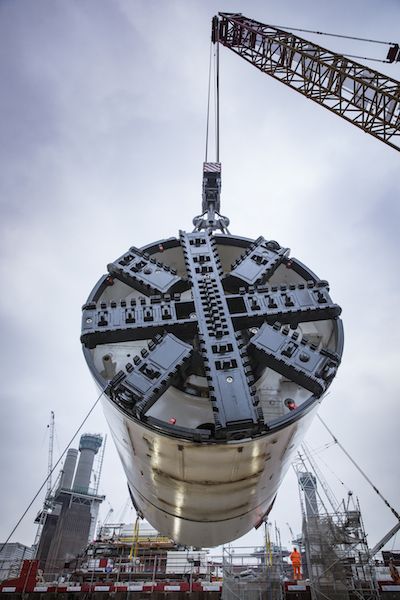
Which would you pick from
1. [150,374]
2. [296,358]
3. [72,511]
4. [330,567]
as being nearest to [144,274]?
[150,374]

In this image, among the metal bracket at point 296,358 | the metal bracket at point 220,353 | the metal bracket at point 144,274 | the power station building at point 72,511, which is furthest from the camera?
the power station building at point 72,511

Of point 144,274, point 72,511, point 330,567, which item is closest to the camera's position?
point 144,274

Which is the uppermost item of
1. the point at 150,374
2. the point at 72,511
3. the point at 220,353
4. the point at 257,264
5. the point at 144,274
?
the point at 72,511

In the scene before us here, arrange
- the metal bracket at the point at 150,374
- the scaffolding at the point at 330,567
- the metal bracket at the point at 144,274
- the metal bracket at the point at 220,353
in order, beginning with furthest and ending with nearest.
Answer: the scaffolding at the point at 330,567, the metal bracket at the point at 144,274, the metal bracket at the point at 150,374, the metal bracket at the point at 220,353

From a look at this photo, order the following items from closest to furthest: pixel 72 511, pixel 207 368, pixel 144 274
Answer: pixel 207 368 → pixel 144 274 → pixel 72 511

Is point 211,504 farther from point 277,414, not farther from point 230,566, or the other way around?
point 230,566

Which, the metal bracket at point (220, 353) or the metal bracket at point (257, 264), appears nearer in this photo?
the metal bracket at point (220, 353)

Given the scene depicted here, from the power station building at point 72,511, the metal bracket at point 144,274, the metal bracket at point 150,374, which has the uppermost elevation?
the power station building at point 72,511

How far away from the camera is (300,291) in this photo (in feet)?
15.1

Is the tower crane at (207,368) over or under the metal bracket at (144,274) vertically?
under

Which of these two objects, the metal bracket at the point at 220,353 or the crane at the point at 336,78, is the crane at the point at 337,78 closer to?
the crane at the point at 336,78

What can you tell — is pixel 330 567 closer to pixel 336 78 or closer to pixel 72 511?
pixel 336 78

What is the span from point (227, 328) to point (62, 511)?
244ft

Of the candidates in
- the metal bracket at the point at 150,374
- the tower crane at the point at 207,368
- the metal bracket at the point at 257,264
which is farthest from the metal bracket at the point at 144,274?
the metal bracket at the point at 150,374
